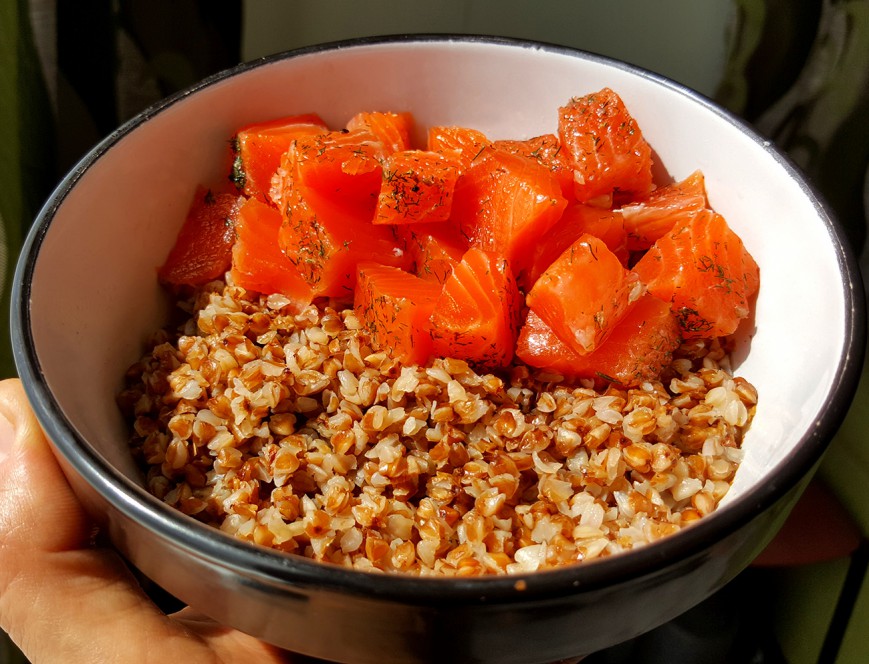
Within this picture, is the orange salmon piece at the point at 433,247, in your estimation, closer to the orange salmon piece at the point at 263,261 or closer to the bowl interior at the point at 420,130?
the orange salmon piece at the point at 263,261

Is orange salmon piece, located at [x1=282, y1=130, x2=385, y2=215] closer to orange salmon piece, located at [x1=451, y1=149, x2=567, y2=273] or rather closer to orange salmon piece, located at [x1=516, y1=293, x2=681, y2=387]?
orange salmon piece, located at [x1=451, y1=149, x2=567, y2=273]

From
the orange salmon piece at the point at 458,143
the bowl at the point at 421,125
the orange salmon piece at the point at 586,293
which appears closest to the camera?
the bowl at the point at 421,125

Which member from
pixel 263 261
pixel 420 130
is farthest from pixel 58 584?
pixel 420 130

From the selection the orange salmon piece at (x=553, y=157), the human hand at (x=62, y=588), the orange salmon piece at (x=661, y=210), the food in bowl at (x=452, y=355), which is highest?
the orange salmon piece at (x=553, y=157)

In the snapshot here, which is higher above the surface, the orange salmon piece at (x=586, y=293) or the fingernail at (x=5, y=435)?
the orange salmon piece at (x=586, y=293)

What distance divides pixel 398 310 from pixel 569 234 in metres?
0.25

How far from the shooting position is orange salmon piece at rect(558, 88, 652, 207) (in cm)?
106

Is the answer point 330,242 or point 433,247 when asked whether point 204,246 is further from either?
point 433,247

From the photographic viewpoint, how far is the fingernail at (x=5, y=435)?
3.08 feet

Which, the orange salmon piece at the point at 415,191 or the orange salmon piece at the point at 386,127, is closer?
the orange salmon piece at the point at 415,191

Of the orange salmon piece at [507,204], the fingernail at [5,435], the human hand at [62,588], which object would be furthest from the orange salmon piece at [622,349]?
the fingernail at [5,435]

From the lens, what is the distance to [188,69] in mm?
1405

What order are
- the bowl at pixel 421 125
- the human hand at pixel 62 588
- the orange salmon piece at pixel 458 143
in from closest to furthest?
the bowl at pixel 421 125
the human hand at pixel 62 588
the orange salmon piece at pixel 458 143

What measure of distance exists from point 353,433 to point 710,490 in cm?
41
